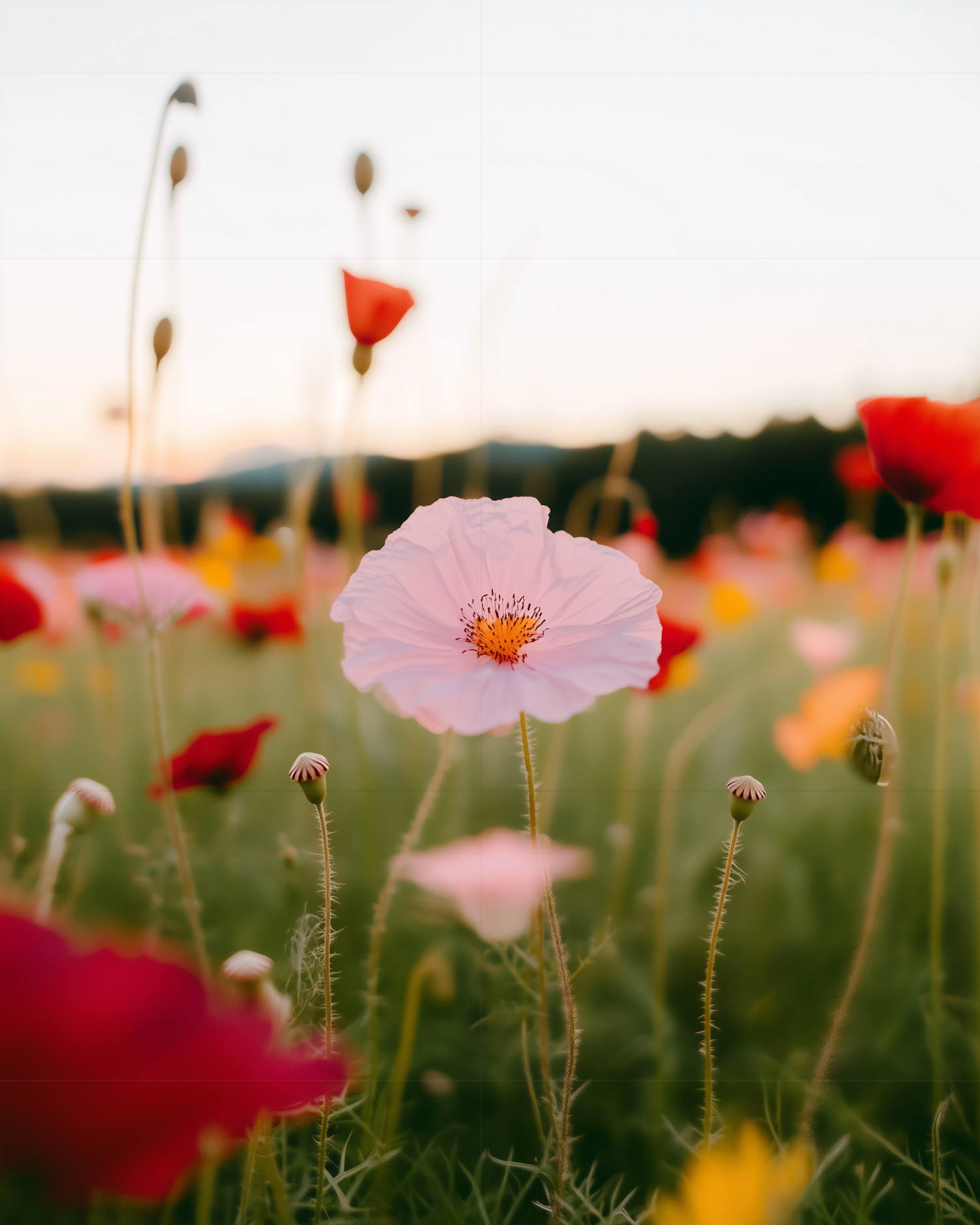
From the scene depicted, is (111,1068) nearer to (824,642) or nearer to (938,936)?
(938,936)

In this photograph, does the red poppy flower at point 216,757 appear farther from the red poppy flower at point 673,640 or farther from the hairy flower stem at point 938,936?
the hairy flower stem at point 938,936

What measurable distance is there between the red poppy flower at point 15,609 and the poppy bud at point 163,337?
170 mm

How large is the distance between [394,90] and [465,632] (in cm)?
39

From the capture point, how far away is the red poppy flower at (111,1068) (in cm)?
15

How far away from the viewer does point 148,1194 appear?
15cm

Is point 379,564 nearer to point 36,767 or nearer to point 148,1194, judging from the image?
point 148,1194

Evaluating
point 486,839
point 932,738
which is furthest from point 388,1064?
point 932,738

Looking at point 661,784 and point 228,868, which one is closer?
point 228,868

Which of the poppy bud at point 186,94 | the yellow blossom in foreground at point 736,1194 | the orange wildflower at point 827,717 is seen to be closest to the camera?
the yellow blossom in foreground at point 736,1194

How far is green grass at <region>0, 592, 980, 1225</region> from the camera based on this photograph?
0.52 m

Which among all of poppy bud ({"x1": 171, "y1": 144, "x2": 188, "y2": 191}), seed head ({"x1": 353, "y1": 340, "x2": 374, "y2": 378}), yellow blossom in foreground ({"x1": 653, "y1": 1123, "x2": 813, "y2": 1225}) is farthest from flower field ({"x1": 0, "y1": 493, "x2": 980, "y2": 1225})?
poppy bud ({"x1": 171, "y1": 144, "x2": 188, "y2": 191})

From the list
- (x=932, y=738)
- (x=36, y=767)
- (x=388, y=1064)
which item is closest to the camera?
(x=388, y=1064)

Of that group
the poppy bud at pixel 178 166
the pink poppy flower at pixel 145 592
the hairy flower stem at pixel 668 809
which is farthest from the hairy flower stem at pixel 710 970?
the poppy bud at pixel 178 166

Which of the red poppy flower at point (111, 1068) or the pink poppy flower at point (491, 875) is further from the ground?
the red poppy flower at point (111, 1068)
